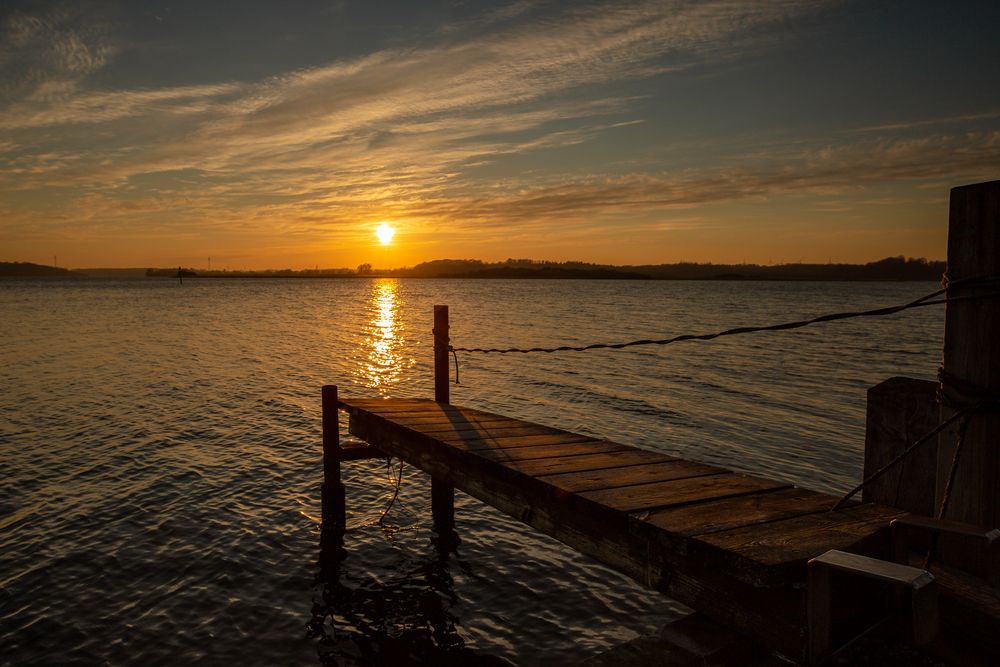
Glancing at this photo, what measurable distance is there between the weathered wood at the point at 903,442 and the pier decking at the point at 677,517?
0.23 meters

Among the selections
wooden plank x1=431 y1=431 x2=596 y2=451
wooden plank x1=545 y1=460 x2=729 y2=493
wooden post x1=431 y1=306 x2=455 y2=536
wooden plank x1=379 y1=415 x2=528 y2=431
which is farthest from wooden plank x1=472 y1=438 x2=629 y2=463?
wooden post x1=431 y1=306 x2=455 y2=536

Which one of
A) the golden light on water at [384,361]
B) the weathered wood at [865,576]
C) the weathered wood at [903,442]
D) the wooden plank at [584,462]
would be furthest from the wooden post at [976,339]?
the golden light on water at [384,361]

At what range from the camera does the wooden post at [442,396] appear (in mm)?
9570

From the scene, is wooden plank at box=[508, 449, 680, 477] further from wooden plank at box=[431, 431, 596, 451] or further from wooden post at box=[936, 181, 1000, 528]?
wooden post at box=[936, 181, 1000, 528]

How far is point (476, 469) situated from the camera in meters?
5.76

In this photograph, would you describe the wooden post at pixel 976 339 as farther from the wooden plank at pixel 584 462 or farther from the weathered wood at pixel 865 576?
the wooden plank at pixel 584 462

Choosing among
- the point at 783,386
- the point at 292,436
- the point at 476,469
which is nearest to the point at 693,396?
the point at 783,386

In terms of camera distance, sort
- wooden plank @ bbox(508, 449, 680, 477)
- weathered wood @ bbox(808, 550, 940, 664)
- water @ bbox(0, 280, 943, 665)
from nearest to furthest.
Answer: weathered wood @ bbox(808, 550, 940, 664), wooden plank @ bbox(508, 449, 680, 477), water @ bbox(0, 280, 943, 665)

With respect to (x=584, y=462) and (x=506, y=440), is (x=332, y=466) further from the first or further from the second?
(x=584, y=462)

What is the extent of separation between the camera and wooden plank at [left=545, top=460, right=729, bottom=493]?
4.57m

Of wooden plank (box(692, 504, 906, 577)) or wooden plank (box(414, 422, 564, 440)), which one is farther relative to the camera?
wooden plank (box(414, 422, 564, 440))

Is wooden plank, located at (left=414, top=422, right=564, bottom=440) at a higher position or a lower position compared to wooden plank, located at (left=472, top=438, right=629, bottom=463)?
lower

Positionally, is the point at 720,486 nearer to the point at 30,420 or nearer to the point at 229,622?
the point at 229,622

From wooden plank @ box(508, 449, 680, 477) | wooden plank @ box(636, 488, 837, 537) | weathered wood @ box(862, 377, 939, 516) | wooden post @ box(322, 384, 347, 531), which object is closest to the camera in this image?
wooden plank @ box(636, 488, 837, 537)
